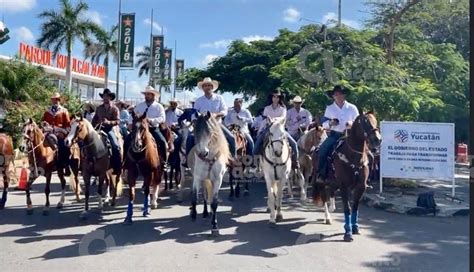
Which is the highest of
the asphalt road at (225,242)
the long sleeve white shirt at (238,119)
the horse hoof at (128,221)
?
the long sleeve white shirt at (238,119)

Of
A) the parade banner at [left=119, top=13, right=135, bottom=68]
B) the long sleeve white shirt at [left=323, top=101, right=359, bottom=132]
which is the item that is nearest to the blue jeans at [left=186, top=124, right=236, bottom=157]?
the long sleeve white shirt at [left=323, top=101, right=359, bottom=132]

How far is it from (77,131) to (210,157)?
8.76 feet

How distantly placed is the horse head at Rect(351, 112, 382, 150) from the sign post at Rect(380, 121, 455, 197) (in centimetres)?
440

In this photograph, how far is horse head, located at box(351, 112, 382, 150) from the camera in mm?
7168

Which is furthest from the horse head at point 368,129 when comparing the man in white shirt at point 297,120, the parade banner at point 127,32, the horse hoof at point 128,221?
the parade banner at point 127,32

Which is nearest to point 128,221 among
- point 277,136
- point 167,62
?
point 277,136

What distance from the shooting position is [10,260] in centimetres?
610

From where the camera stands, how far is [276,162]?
8.43m

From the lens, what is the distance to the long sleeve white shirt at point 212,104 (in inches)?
364

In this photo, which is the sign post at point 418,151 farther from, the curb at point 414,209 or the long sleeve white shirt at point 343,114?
the long sleeve white shirt at point 343,114

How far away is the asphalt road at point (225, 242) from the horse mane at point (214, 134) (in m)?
1.37

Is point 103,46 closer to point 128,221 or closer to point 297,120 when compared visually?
point 297,120

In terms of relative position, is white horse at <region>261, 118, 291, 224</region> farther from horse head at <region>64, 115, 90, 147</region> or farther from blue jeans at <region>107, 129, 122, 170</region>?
horse head at <region>64, 115, 90, 147</region>

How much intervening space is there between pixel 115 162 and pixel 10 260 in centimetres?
350
